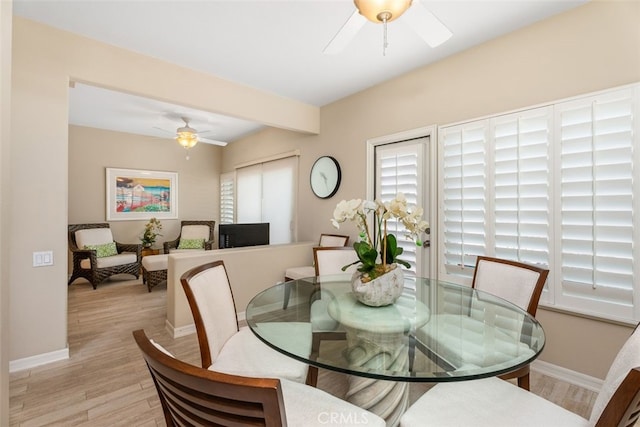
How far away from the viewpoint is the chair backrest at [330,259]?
2480 millimetres

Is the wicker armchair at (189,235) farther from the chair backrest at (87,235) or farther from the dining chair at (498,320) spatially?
the dining chair at (498,320)

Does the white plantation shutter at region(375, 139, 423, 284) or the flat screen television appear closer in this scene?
the white plantation shutter at region(375, 139, 423, 284)

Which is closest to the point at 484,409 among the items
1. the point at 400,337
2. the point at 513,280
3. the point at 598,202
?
the point at 400,337

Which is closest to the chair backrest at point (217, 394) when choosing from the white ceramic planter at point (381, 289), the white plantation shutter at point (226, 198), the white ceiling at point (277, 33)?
the white ceramic planter at point (381, 289)

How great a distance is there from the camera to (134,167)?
18.3ft

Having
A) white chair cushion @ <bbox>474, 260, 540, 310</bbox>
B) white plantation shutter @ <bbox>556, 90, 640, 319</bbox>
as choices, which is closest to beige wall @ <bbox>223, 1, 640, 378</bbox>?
white plantation shutter @ <bbox>556, 90, 640, 319</bbox>

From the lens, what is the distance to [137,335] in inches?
28.9

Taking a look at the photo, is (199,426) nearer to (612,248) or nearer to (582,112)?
(612,248)

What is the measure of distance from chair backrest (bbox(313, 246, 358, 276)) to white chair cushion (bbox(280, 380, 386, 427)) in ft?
4.25

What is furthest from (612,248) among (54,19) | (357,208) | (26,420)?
(54,19)

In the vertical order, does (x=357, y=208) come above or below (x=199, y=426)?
above

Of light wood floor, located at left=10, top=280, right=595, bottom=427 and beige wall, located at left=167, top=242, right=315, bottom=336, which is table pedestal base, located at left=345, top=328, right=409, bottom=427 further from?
beige wall, located at left=167, top=242, right=315, bottom=336

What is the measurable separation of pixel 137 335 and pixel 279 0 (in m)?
2.19

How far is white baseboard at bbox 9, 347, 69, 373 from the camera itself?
7.09 ft
